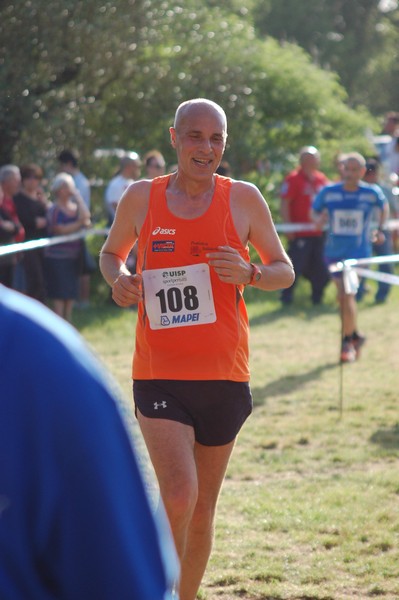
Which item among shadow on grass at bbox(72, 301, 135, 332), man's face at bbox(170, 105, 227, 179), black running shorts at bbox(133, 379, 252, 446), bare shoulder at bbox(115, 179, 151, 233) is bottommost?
shadow on grass at bbox(72, 301, 135, 332)

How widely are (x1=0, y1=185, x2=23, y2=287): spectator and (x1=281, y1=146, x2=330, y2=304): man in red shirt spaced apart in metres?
4.42

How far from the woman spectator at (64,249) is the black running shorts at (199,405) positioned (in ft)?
27.5

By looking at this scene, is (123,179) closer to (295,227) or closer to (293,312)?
(295,227)

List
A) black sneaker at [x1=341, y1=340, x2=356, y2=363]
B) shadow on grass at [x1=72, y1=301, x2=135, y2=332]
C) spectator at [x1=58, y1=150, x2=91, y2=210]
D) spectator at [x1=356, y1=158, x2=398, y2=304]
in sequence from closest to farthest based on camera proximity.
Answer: black sneaker at [x1=341, y1=340, x2=356, y2=363] → shadow on grass at [x1=72, y1=301, x2=135, y2=332] → spectator at [x1=58, y1=150, x2=91, y2=210] → spectator at [x1=356, y1=158, x2=398, y2=304]

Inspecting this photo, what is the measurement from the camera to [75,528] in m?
1.13

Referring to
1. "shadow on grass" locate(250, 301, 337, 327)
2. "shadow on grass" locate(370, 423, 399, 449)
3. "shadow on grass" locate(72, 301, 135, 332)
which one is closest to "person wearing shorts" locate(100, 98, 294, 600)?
"shadow on grass" locate(370, 423, 399, 449)

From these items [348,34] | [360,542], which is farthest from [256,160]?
[348,34]

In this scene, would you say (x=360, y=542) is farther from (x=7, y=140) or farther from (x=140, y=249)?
(x=7, y=140)

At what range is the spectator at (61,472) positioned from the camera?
1126 millimetres

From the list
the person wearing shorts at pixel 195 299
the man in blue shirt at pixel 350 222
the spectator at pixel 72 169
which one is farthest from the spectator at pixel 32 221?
the person wearing shorts at pixel 195 299

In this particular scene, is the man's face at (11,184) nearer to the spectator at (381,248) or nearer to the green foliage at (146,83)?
the green foliage at (146,83)

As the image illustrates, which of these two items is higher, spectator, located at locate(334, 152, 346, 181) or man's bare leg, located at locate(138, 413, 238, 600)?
man's bare leg, located at locate(138, 413, 238, 600)

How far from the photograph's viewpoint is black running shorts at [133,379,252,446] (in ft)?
12.2

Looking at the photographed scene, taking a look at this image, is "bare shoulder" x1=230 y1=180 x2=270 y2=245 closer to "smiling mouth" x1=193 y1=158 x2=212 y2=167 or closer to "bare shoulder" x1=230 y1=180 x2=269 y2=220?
"bare shoulder" x1=230 y1=180 x2=269 y2=220
